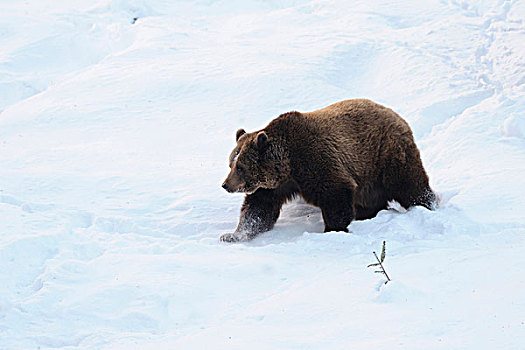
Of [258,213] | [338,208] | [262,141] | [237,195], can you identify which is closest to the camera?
[338,208]

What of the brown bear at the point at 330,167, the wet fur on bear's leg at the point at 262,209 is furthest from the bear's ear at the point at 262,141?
the wet fur on bear's leg at the point at 262,209

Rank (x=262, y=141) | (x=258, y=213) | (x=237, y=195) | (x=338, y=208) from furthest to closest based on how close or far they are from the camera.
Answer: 1. (x=237, y=195)
2. (x=258, y=213)
3. (x=262, y=141)
4. (x=338, y=208)

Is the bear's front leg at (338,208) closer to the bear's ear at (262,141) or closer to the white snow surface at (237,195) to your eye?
the white snow surface at (237,195)

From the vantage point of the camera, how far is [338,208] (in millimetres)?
5738

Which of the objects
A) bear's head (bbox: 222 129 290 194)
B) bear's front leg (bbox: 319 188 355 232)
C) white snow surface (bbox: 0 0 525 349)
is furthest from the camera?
bear's head (bbox: 222 129 290 194)

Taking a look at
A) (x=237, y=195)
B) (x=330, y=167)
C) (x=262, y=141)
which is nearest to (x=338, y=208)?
(x=330, y=167)

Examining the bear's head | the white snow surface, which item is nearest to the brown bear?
the bear's head

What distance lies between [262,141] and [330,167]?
76cm

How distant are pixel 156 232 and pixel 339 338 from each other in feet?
10.0

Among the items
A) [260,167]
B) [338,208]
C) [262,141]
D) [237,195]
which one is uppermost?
[262,141]

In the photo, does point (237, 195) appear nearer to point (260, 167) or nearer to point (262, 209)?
point (262, 209)

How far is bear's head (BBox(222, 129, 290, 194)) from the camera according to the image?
588cm

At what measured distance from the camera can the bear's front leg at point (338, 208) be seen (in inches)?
226

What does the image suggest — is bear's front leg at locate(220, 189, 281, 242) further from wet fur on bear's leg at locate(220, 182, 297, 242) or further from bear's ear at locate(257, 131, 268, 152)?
bear's ear at locate(257, 131, 268, 152)
